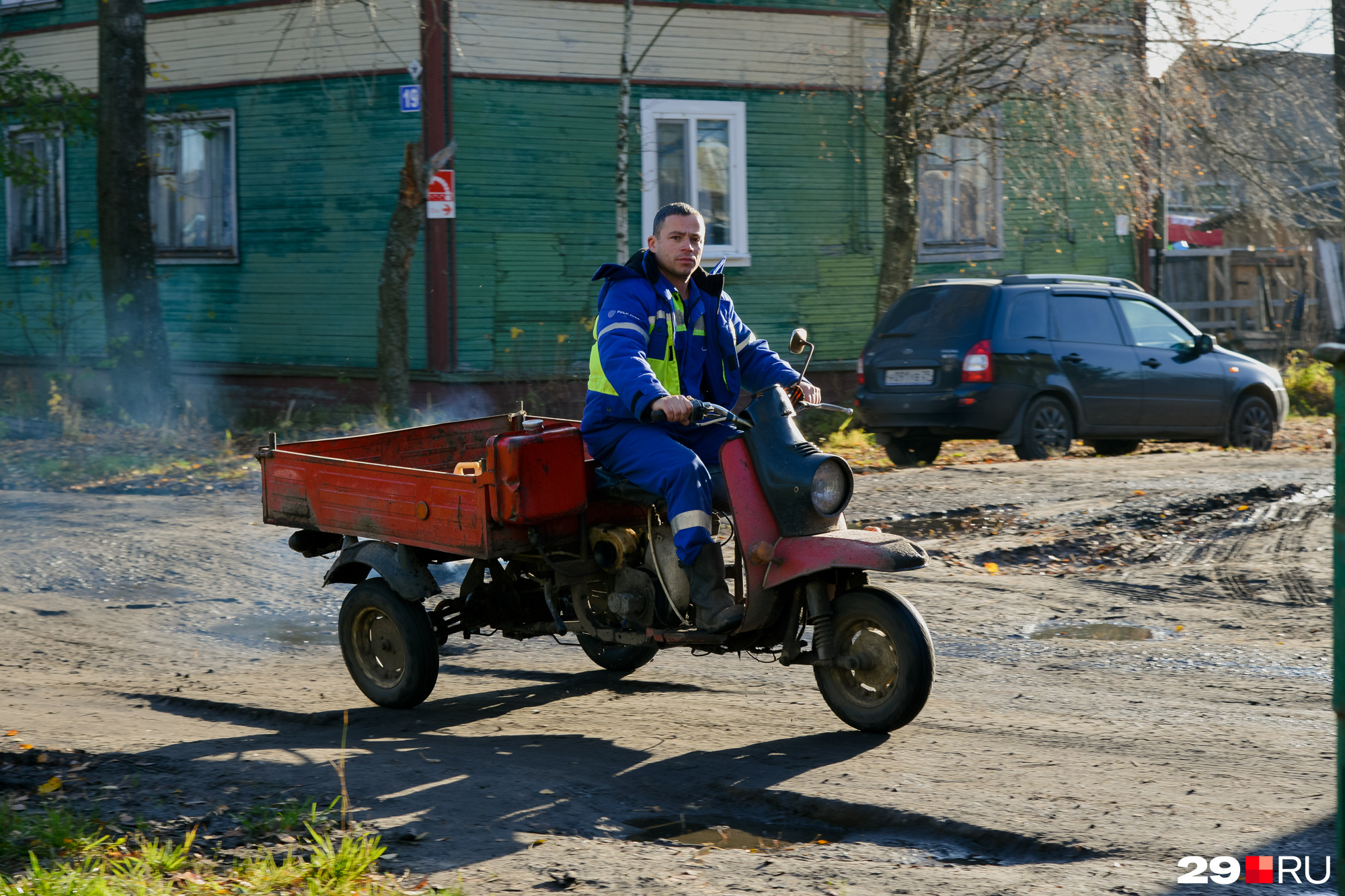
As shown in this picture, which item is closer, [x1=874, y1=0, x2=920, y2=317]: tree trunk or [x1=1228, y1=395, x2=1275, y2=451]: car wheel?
[x1=1228, y1=395, x2=1275, y2=451]: car wheel

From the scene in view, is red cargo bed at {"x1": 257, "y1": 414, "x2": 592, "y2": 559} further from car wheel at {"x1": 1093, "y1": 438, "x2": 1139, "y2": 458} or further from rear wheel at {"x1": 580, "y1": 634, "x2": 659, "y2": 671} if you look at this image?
car wheel at {"x1": 1093, "y1": 438, "x2": 1139, "y2": 458}

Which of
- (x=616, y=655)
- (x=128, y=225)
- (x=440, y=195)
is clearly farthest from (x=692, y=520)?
(x=128, y=225)

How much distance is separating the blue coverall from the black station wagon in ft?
22.2

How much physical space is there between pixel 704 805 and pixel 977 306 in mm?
8741

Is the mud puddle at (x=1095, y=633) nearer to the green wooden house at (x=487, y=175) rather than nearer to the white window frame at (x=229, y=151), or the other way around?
the green wooden house at (x=487, y=175)

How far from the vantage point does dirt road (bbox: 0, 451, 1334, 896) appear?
396cm

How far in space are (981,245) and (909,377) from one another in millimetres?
7413

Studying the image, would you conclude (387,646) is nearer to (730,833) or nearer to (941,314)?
(730,833)

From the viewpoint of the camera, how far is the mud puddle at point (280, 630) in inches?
282

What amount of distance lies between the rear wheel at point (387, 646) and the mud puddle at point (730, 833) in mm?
1734

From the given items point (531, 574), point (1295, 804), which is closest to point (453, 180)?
point (531, 574)

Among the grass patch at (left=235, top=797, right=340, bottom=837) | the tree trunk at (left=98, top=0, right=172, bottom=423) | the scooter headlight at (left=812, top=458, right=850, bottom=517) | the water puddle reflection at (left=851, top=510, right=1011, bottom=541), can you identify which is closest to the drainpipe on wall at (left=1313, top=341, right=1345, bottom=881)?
the scooter headlight at (left=812, top=458, right=850, bottom=517)

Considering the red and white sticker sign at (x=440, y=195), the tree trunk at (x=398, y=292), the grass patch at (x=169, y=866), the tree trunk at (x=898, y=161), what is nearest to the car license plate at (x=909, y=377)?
the tree trunk at (x=898, y=161)

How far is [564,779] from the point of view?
15.4ft
